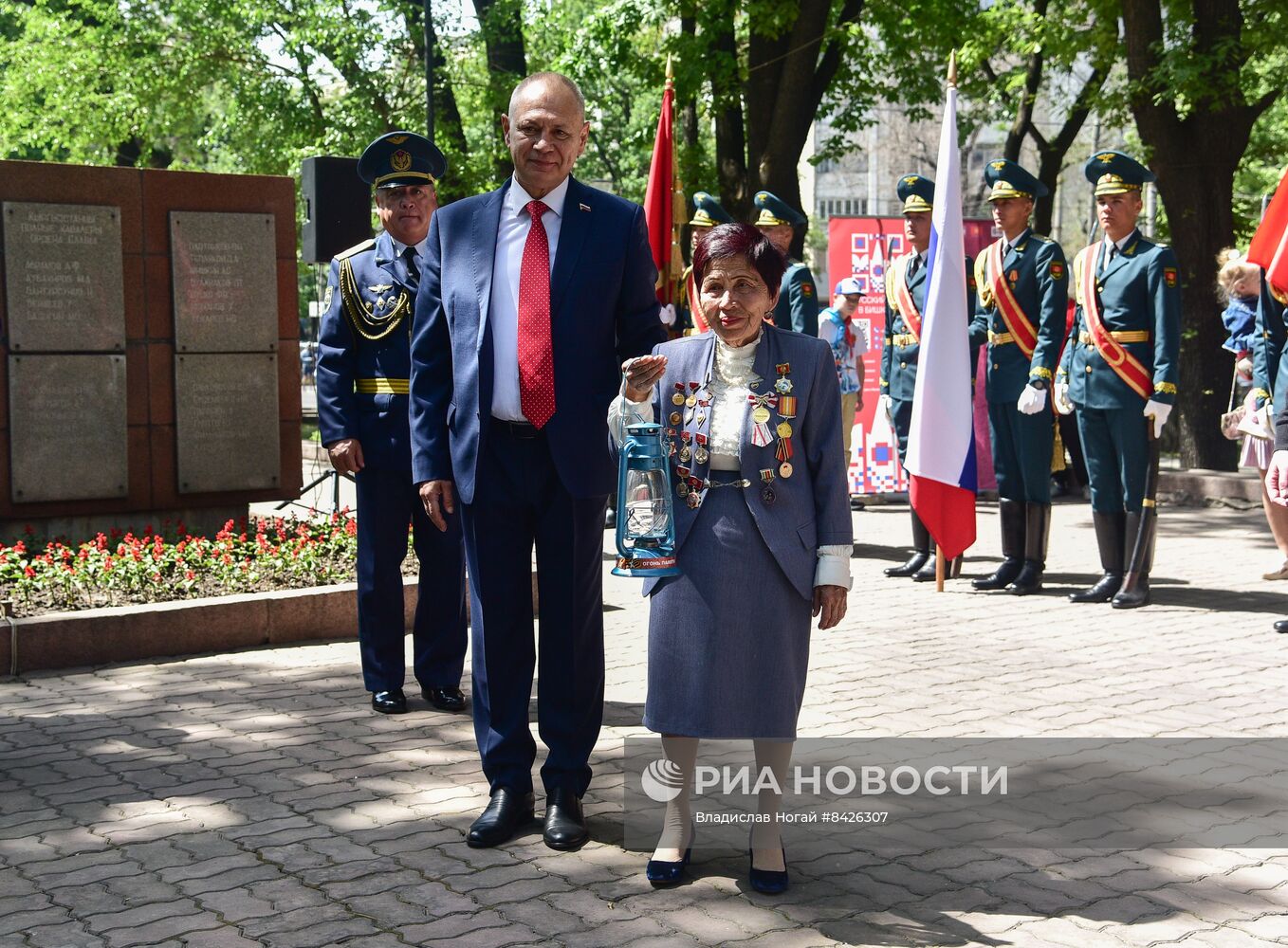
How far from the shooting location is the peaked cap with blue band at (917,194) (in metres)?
10.2

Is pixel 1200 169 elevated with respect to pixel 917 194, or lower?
elevated

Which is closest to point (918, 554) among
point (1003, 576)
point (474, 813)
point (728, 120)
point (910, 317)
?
point (1003, 576)

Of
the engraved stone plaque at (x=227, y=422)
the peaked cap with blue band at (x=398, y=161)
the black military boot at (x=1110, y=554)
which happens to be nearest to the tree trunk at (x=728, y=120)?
the engraved stone plaque at (x=227, y=422)

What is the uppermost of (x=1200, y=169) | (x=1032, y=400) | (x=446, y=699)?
(x=1200, y=169)

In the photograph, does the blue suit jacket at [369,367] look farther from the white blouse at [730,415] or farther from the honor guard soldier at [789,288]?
the honor guard soldier at [789,288]

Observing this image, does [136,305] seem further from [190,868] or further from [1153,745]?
[1153,745]

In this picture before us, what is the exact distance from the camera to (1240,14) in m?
15.9

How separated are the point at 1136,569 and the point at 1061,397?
1.12m

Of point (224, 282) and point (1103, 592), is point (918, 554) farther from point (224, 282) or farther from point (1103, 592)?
point (224, 282)

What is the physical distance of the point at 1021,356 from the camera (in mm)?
9750

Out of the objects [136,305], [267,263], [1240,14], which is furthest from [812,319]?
[1240,14]

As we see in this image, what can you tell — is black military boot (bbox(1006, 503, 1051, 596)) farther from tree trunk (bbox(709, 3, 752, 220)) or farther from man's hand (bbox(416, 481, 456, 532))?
tree trunk (bbox(709, 3, 752, 220))

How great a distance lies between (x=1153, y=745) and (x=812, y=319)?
506cm

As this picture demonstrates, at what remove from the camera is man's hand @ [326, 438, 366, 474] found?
649 cm
